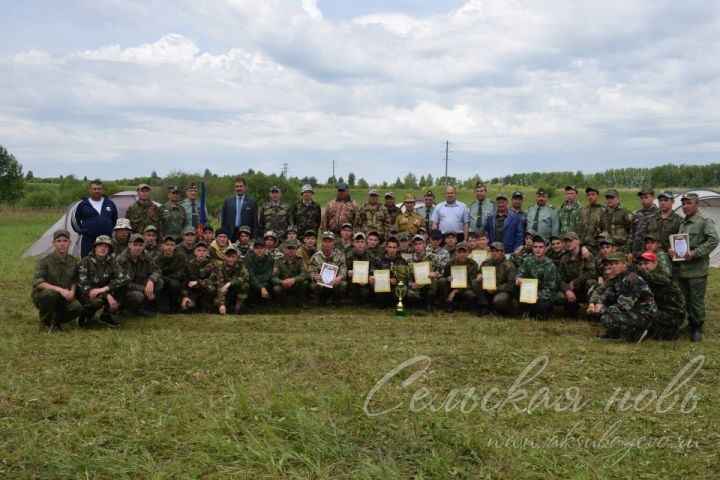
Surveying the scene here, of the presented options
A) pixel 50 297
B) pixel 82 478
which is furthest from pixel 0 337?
pixel 82 478

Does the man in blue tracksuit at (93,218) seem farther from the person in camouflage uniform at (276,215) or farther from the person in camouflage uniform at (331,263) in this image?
the person in camouflage uniform at (331,263)

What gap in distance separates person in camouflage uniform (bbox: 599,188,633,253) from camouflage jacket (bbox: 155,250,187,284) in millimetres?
6548

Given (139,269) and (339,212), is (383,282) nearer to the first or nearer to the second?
(339,212)

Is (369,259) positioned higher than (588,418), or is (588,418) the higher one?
(369,259)

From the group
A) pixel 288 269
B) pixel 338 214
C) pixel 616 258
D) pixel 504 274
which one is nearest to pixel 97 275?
pixel 288 269

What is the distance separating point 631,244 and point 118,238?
7.61 meters

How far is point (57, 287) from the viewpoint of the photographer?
7340mm

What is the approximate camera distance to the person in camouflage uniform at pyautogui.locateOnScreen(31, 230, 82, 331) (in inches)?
286

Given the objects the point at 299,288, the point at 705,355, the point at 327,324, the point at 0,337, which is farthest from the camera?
the point at 299,288

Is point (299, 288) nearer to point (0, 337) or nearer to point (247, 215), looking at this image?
point (247, 215)

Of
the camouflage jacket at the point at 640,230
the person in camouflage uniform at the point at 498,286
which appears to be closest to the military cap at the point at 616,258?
the camouflage jacket at the point at 640,230

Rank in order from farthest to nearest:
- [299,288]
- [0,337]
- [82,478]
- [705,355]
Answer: [299,288] → [0,337] → [705,355] → [82,478]

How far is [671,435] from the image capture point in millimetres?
4426

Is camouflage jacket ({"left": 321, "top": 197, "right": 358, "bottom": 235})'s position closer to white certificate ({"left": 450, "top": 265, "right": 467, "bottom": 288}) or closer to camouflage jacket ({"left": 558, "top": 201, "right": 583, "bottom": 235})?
white certificate ({"left": 450, "top": 265, "right": 467, "bottom": 288})
